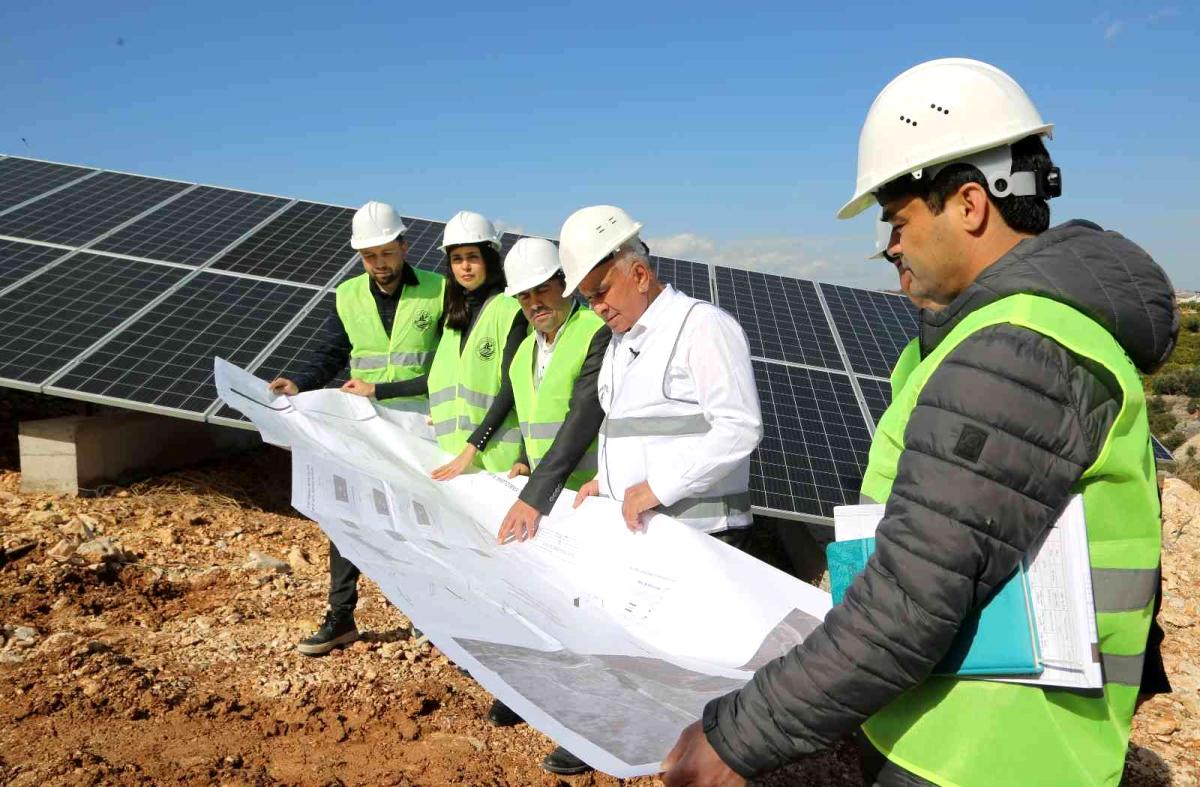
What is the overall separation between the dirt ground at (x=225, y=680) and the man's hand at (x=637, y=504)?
1475 mm

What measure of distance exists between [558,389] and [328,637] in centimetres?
204

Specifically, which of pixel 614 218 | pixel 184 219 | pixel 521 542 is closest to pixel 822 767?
pixel 521 542

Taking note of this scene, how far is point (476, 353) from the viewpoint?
14.6ft

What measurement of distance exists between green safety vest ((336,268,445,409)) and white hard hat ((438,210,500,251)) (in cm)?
56

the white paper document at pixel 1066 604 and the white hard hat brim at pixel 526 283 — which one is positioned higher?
the white hard hat brim at pixel 526 283

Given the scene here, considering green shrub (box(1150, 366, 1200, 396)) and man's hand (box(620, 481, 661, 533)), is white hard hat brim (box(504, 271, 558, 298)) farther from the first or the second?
green shrub (box(1150, 366, 1200, 396))

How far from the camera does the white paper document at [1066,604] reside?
1294 millimetres

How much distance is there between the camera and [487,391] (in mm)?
4434

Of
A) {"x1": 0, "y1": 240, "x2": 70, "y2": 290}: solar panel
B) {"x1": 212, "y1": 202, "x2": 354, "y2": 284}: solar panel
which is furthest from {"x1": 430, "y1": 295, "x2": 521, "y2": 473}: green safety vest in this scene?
{"x1": 0, "y1": 240, "x2": 70, "y2": 290}: solar panel

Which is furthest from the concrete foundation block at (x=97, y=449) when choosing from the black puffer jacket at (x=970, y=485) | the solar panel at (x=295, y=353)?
the black puffer jacket at (x=970, y=485)

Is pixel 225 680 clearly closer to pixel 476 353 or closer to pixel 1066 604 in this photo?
pixel 476 353

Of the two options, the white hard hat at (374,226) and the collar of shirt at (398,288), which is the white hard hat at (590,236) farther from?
the collar of shirt at (398,288)

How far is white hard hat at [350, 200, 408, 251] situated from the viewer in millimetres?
4754

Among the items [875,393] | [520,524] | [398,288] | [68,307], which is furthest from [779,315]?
[68,307]
